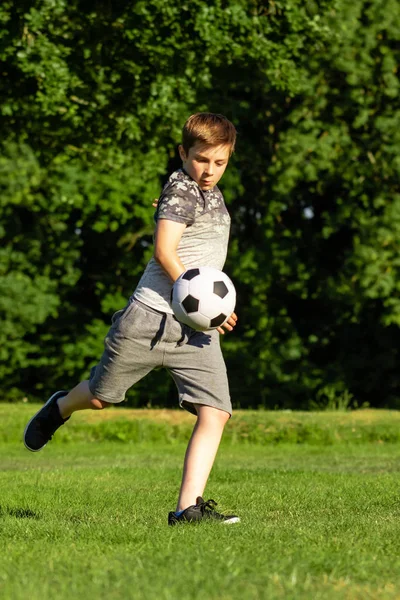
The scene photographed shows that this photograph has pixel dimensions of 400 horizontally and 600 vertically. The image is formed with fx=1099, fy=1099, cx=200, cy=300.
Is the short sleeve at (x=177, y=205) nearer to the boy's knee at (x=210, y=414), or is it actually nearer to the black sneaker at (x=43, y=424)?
the boy's knee at (x=210, y=414)

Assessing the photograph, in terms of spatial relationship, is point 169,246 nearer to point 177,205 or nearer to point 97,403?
point 177,205

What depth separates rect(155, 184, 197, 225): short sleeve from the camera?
5.73 meters

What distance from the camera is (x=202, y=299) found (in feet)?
18.0

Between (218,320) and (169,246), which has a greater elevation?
(169,246)

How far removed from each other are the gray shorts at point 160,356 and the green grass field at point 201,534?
0.72 m

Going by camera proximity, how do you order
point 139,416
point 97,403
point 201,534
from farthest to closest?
point 139,416 → point 97,403 → point 201,534

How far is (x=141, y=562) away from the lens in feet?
14.0

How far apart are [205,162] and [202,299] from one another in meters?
0.82

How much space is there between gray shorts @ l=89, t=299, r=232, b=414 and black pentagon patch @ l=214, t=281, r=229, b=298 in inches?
11.3

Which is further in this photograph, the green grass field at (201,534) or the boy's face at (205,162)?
the boy's face at (205,162)

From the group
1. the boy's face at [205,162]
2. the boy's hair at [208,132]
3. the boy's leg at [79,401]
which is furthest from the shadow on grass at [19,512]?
the boy's hair at [208,132]

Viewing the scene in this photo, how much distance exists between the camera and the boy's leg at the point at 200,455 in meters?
5.76

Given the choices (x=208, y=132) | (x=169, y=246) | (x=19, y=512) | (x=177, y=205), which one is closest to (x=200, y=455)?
(x=169, y=246)

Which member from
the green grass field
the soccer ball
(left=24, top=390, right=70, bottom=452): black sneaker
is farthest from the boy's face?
the green grass field
